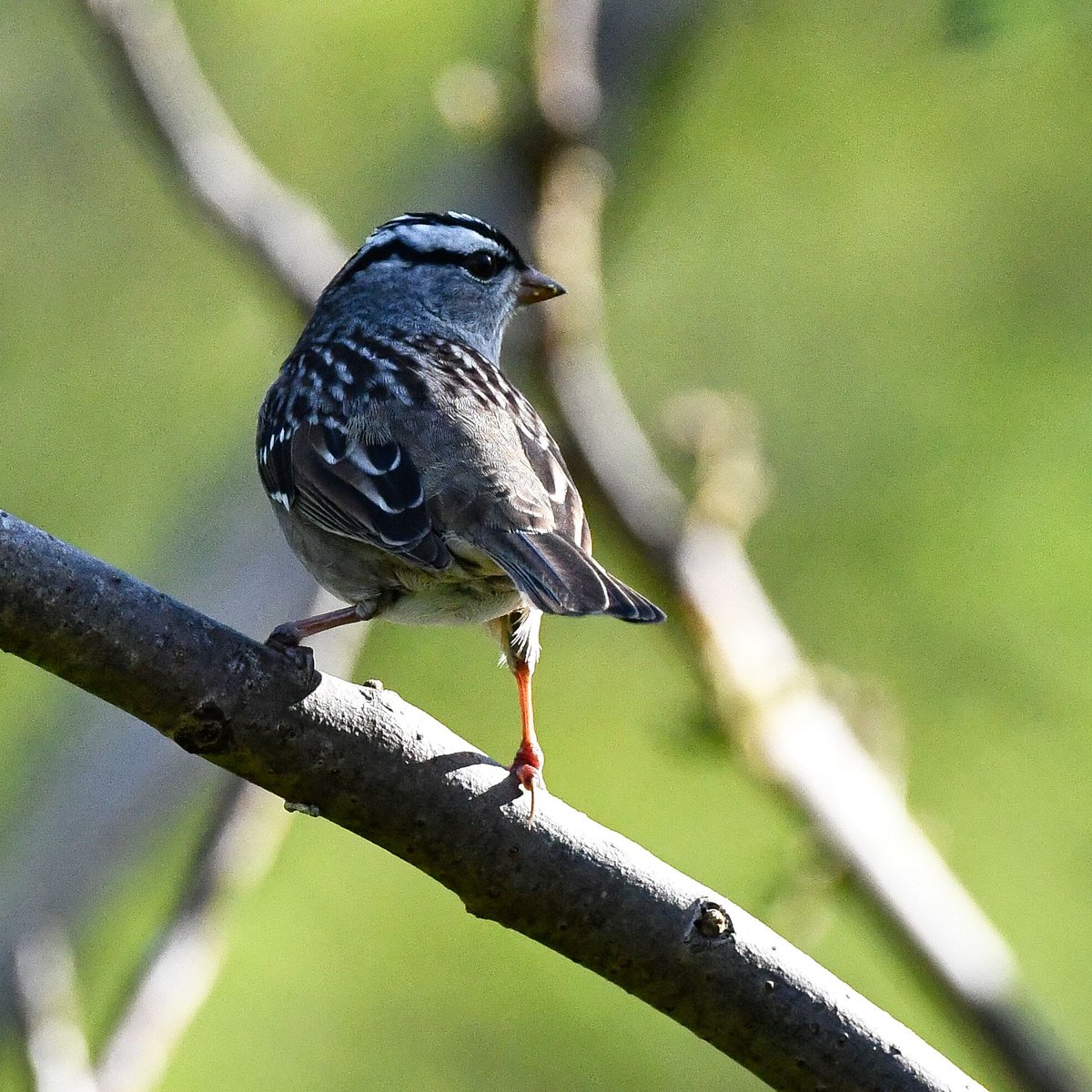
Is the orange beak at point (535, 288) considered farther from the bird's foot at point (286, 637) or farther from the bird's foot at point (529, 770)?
the bird's foot at point (286, 637)

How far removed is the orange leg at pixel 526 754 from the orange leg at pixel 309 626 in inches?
20.7

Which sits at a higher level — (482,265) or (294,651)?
(482,265)

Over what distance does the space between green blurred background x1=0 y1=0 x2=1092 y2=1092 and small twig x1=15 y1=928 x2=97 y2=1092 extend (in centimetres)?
70

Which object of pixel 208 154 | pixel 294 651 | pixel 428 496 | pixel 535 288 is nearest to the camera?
pixel 294 651

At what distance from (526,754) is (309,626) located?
62 cm

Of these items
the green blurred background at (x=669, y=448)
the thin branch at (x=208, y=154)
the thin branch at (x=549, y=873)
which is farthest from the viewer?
the green blurred background at (x=669, y=448)

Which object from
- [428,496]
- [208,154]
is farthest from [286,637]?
[208,154]

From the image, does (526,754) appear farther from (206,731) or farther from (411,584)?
(206,731)

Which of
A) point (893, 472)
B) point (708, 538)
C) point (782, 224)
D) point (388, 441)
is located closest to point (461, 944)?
point (708, 538)

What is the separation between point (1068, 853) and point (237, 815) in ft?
11.6

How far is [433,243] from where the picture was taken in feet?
19.1

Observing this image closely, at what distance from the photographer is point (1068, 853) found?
6629 millimetres

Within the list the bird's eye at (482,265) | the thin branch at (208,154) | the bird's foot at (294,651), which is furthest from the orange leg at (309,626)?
the thin branch at (208,154)

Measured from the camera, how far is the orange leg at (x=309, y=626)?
10.9ft
